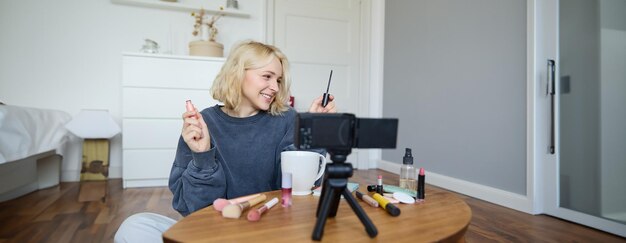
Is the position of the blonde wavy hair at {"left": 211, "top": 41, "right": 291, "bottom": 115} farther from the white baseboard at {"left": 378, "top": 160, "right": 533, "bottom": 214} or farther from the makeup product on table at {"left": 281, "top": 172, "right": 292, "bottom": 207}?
the white baseboard at {"left": 378, "top": 160, "right": 533, "bottom": 214}

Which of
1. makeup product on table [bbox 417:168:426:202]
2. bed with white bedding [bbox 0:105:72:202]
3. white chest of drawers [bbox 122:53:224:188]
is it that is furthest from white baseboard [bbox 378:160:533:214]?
bed with white bedding [bbox 0:105:72:202]

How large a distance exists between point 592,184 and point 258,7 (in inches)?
114

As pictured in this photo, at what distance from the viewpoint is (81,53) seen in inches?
113

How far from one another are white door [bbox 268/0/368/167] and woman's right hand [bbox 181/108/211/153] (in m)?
2.65

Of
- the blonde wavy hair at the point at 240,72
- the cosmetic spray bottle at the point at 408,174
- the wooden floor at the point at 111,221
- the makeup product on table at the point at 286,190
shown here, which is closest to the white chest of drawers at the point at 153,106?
the wooden floor at the point at 111,221

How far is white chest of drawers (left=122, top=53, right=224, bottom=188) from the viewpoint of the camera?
8.32ft

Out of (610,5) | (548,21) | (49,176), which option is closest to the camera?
(610,5)

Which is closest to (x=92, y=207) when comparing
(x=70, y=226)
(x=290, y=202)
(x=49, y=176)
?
(x=70, y=226)

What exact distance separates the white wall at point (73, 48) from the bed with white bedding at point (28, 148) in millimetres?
284

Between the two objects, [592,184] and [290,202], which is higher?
[290,202]

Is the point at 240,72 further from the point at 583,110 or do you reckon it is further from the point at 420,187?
the point at 583,110

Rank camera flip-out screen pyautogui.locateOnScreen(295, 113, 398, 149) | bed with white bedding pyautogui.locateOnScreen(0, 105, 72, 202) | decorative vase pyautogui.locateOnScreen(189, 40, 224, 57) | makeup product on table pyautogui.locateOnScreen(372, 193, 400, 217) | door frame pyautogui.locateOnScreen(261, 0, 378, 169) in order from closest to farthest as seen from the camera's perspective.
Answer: camera flip-out screen pyautogui.locateOnScreen(295, 113, 398, 149)
makeup product on table pyautogui.locateOnScreen(372, 193, 400, 217)
bed with white bedding pyautogui.locateOnScreen(0, 105, 72, 202)
decorative vase pyautogui.locateOnScreen(189, 40, 224, 57)
door frame pyautogui.locateOnScreen(261, 0, 378, 169)

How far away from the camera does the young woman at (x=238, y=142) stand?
726mm

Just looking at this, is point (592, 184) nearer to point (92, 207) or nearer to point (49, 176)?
point (92, 207)
